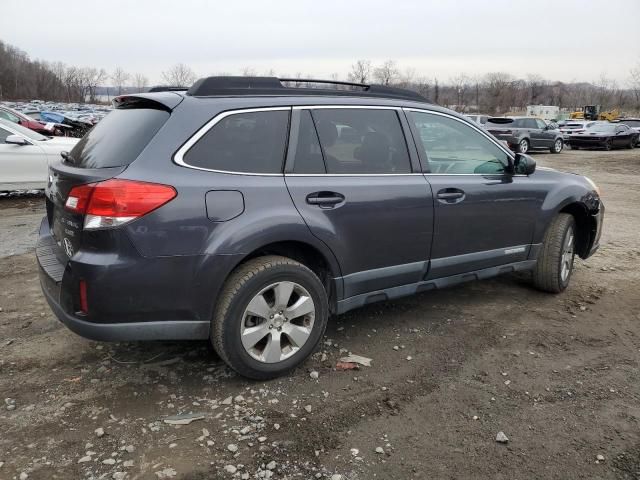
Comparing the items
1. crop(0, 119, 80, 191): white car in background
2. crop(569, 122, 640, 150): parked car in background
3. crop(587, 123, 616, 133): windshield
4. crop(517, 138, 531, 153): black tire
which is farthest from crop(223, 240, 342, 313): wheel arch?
crop(587, 123, 616, 133): windshield

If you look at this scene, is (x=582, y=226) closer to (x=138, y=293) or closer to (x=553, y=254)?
(x=553, y=254)

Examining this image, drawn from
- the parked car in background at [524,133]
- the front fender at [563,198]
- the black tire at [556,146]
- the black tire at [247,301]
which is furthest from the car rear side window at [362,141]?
the black tire at [556,146]

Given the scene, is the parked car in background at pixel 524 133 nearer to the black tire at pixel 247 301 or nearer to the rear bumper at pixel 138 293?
the black tire at pixel 247 301

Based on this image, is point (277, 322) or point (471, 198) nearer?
point (277, 322)

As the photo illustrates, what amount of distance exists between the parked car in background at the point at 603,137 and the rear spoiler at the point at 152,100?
93.7ft

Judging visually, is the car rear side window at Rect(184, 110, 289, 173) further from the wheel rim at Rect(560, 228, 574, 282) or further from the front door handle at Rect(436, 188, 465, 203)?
the wheel rim at Rect(560, 228, 574, 282)

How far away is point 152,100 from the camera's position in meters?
3.25

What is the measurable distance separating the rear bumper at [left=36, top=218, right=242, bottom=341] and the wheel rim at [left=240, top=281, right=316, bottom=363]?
0.25m

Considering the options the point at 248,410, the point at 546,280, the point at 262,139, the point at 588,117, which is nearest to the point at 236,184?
the point at 262,139

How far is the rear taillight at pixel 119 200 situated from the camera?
110 inches

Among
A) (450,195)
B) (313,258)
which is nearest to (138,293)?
(313,258)

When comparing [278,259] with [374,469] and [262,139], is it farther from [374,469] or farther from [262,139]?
[374,469]

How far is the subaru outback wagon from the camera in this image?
2857 mm

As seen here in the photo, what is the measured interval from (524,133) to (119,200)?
23.4 metres
